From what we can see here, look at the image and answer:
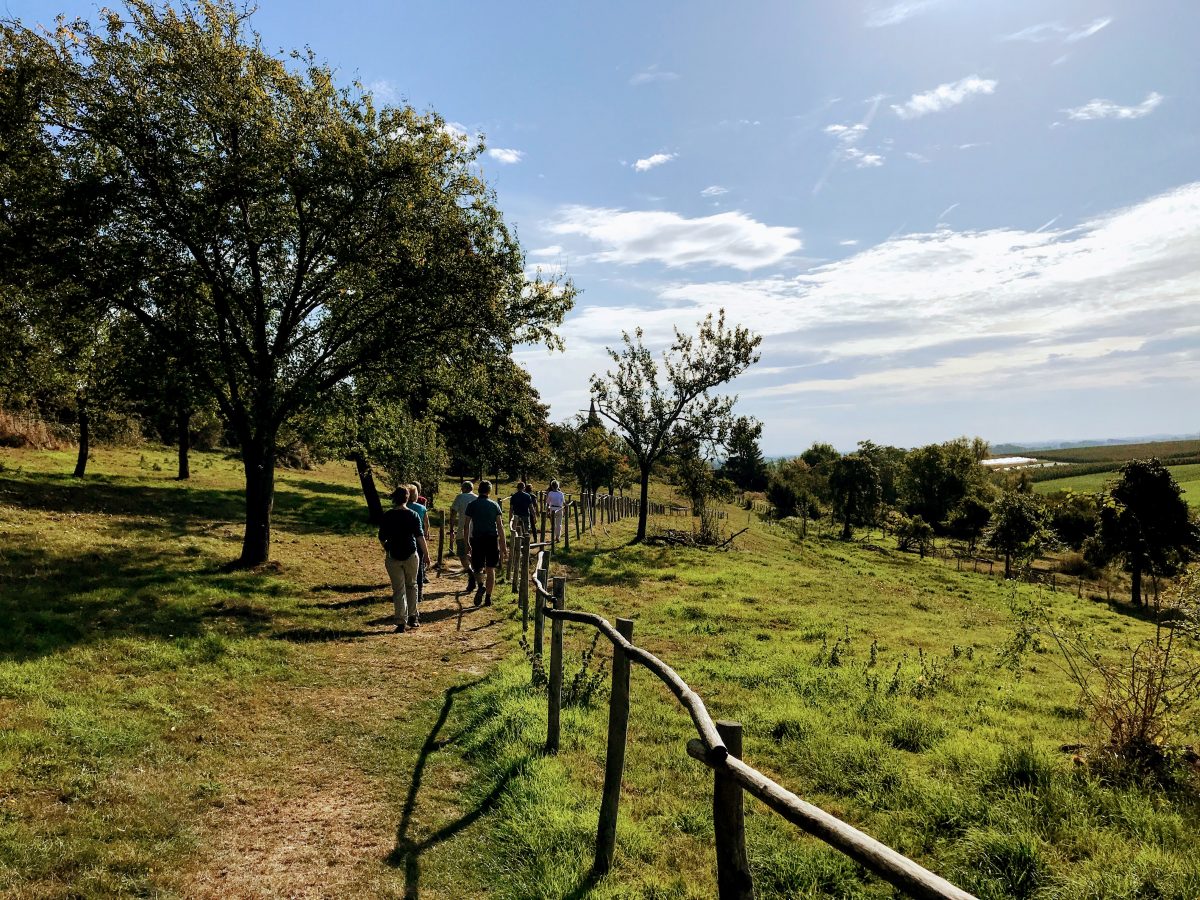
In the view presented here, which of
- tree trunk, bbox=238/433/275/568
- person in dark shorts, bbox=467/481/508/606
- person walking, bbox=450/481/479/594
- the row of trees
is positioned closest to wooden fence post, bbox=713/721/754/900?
the row of trees

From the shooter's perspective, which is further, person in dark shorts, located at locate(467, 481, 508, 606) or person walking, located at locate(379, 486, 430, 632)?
person in dark shorts, located at locate(467, 481, 508, 606)

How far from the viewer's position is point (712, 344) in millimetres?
29047

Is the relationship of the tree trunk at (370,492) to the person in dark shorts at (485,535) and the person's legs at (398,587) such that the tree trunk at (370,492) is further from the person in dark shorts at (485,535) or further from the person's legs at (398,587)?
the person's legs at (398,587)

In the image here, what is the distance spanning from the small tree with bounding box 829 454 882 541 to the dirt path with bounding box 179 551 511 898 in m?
54.0

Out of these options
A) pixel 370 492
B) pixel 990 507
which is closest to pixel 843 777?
pixel 370 492

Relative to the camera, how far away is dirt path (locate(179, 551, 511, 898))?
4.82m

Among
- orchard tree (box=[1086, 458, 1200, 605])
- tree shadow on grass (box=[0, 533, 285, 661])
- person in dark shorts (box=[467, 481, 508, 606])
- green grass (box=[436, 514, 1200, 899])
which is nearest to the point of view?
green grass (box=[436, 514, 1200, 899])

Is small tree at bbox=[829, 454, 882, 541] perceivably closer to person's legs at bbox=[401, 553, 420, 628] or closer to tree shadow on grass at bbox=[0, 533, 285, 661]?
person's legs at bbox=[401, 553, 420, 628]

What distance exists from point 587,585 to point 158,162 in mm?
14091

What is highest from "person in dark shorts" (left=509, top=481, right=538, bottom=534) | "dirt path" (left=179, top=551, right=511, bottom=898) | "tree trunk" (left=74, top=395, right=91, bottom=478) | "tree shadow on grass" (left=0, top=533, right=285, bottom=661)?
"tree trunk" (left=74, top=395, right=91, bottom=478)

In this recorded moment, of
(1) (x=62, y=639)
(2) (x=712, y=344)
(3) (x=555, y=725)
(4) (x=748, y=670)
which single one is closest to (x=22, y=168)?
(1) (x=62, y=639)

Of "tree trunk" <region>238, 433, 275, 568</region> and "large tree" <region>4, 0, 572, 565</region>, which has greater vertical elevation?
"large tree" <region>4, 0, 572, 565</region>

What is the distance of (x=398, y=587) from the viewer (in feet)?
38.9

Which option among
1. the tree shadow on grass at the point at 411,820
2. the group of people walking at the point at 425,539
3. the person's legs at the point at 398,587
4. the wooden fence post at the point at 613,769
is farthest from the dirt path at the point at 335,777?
the wooden fence post at the point at 613,769
